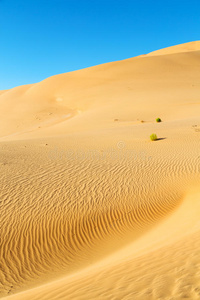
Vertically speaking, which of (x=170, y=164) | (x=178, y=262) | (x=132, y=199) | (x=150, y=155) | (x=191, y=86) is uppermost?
(x=191, y=86)

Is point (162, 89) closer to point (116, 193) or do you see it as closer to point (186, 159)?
point (186, 159)

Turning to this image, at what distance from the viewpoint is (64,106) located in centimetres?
A: 3806

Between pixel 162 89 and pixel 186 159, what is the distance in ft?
96.9

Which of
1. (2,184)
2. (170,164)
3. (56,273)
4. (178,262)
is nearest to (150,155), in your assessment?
(170,164)

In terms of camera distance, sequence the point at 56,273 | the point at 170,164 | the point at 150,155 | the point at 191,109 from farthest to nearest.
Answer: the point at 191,109 < the point at 150,155 < the point at 170,164 < the point at 56,273

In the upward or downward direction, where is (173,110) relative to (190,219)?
upward

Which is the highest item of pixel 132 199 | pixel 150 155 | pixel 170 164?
pixel 150 155

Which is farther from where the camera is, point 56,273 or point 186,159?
point 186,159

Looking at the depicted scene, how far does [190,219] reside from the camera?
6066 millimetres

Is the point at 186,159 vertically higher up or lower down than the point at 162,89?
lower down

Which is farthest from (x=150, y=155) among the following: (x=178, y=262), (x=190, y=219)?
(x=178, y=262)

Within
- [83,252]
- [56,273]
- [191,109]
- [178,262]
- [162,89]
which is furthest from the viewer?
[162,89]

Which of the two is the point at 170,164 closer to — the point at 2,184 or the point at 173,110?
the point at 2,184

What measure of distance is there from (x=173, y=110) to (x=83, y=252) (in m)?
23.9
